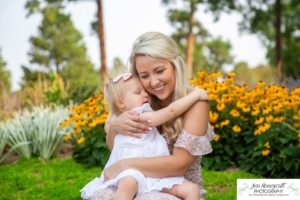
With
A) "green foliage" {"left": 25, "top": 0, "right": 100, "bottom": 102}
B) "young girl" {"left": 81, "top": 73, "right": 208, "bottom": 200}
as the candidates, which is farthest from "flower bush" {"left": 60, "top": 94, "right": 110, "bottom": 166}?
"green foliage" {"left": 25, "top": 0, "right": 100, "bottom": 102}

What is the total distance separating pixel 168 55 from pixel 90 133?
12.6 feet

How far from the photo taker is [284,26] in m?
20.5

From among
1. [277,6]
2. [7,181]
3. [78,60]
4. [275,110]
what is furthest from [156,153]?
[78,60]

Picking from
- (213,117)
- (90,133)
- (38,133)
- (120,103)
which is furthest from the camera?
(38,133)

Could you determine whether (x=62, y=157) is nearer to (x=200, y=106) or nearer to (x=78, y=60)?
(x=200, y=106)

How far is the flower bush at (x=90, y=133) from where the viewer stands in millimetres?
6180

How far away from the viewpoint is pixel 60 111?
757 centimetres

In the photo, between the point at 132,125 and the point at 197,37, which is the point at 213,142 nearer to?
the point at 132,125

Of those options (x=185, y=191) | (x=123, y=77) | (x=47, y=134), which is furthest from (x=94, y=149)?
(x=185, y=191)

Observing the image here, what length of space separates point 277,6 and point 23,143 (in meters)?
11.9

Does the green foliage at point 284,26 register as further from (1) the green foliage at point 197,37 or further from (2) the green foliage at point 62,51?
(2) the green foliage at point 62,51

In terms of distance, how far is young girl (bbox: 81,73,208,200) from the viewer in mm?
2598

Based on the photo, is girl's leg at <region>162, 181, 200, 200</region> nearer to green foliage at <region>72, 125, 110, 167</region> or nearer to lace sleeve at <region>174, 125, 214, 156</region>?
lace sleeve at <region>174, 125, 214, 156</region>

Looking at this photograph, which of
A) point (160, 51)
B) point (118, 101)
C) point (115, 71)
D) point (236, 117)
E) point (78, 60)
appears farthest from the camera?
point (78, 60)
